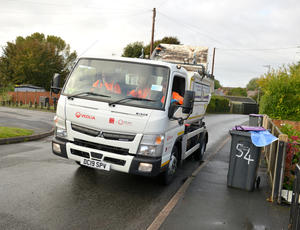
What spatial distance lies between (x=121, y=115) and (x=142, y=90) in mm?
632

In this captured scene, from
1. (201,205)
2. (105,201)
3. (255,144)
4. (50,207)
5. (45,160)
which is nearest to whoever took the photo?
(50,207)

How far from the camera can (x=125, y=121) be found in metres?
4.76

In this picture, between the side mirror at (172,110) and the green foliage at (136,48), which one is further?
the green foliage at (136,48)

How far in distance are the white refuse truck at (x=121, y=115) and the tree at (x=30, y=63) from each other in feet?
145

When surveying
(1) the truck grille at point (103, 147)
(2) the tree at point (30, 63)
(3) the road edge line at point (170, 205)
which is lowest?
(3) the road edge line at point (170, 205)

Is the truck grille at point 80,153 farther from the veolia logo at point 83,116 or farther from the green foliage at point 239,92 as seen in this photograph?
the green foliage at point 239,92

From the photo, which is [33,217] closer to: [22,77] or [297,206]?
[297,206]

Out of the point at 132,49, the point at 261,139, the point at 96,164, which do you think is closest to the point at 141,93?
the point at 96,164

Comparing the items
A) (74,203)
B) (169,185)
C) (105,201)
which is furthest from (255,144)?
(74,203)

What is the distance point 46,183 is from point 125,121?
194cm

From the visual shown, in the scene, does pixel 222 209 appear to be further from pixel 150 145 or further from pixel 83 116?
pixel 83 116

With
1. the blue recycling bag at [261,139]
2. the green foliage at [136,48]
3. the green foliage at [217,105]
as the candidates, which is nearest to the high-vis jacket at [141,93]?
the blue recycling bag at [261,139]

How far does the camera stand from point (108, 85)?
5242mm

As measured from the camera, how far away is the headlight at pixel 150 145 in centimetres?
477
